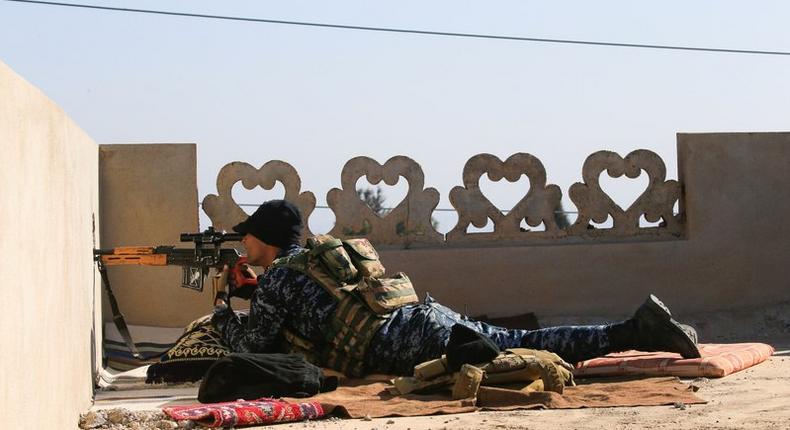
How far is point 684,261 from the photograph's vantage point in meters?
9.45

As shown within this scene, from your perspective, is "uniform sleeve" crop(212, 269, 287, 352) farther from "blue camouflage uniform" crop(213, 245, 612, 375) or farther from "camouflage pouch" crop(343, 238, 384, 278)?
"camouflage pouch" crop(343, 238, 384, 278)

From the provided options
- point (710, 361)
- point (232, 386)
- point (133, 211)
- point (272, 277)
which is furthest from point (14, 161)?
point (133, 211)

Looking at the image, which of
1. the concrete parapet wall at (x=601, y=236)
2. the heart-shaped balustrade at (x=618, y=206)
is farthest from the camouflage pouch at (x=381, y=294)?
the heart-shaped balustrade at (x=618, y=206)

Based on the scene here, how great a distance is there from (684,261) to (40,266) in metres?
5.98

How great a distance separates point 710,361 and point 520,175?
314 cm

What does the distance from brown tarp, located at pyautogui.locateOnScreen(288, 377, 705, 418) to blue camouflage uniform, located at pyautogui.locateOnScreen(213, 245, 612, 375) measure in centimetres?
37

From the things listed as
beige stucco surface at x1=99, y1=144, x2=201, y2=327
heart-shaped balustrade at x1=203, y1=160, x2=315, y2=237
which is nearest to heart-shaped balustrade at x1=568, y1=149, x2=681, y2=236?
heart-shaped balustrade at x1=203, y1=160, x2=315, y2=237

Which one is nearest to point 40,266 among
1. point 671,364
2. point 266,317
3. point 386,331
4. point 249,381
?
point 249,381

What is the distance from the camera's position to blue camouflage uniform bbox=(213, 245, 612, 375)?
21.1 feet

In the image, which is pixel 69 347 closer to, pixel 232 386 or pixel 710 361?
pixel 232 386

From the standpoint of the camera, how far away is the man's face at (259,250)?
683 centimetres

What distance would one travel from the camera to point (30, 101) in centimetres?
439

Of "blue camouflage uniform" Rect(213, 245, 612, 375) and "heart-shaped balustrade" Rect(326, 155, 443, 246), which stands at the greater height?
"heart-shaped balustrade" Rect(326, 155, 443, 246)

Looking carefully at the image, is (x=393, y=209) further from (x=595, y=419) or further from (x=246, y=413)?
(x=595, y=419)
